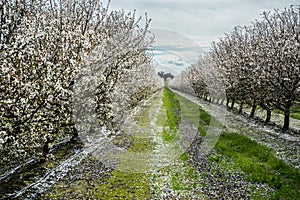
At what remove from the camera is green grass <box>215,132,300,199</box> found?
12402 millimetres

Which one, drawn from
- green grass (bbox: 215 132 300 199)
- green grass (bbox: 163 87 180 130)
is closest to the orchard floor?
green grass (bbox: 215 132 300 199)

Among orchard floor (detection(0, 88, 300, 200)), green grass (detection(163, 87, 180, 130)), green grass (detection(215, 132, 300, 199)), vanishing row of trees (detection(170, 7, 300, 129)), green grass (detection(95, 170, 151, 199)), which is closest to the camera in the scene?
green grass (detection(95, 170, 151, 199))

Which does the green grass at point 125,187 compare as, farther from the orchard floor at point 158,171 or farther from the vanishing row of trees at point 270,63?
the vanishing row of trees at point 270,63

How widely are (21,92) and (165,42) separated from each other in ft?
78.1

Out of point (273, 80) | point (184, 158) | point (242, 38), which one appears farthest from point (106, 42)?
point (242, 38)

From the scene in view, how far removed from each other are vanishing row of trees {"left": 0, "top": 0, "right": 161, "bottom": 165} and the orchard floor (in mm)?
1772

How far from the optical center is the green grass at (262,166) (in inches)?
488

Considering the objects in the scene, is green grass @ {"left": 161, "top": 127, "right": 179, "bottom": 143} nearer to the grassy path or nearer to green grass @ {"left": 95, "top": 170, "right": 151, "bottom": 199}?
the grassy path

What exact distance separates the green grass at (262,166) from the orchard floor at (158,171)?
10 centimetres

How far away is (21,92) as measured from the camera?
31.9ft

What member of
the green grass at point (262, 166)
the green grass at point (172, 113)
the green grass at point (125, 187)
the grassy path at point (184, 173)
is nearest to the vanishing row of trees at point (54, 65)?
the grassy path at point (184, 173)

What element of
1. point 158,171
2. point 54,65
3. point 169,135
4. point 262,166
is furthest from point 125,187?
point 169,135

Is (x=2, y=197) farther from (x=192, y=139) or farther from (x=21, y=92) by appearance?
(x=192, y=139)

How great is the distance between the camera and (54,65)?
10.5m
